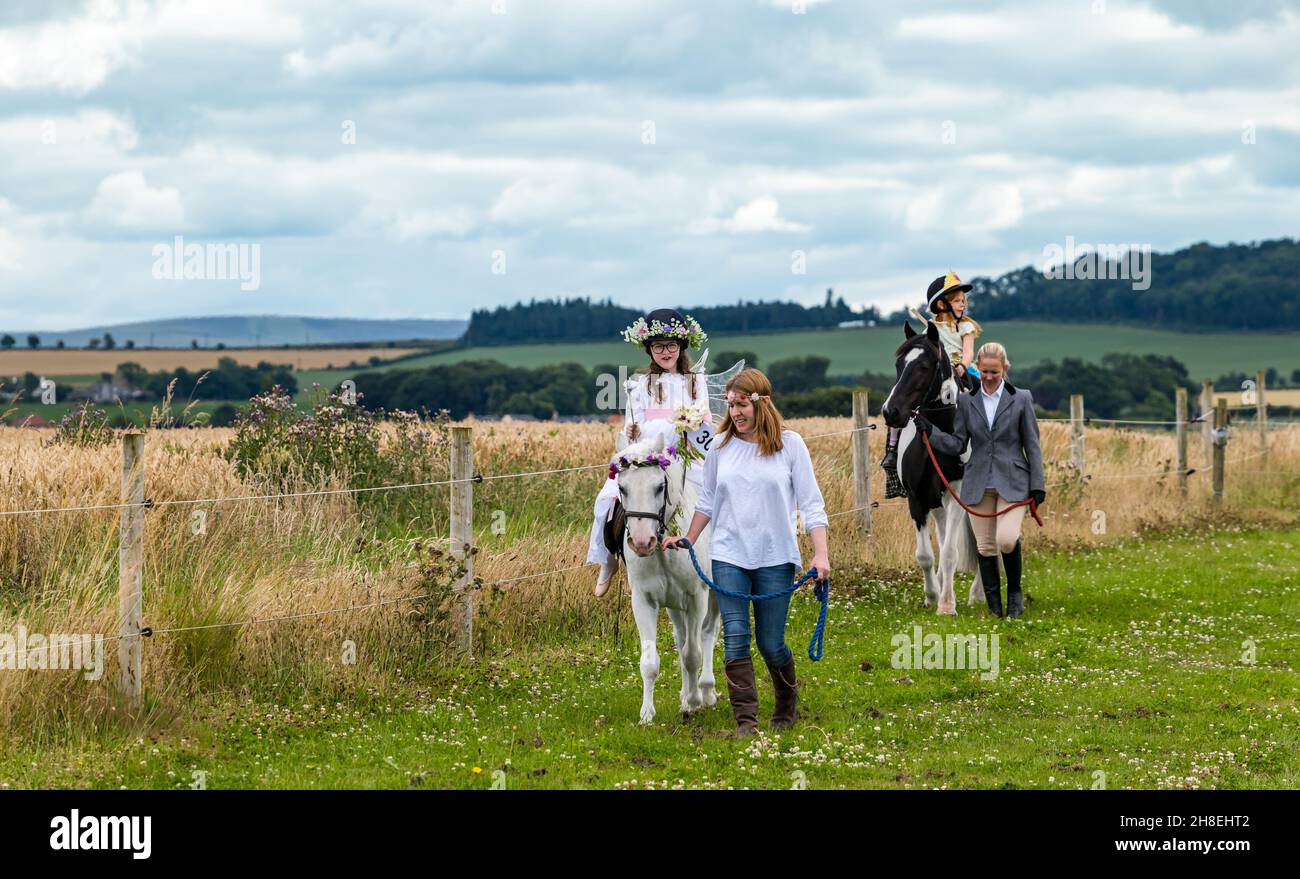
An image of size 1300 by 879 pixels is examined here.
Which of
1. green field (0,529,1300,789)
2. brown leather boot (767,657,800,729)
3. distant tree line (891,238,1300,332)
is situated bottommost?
green field (0,529,1300,789)

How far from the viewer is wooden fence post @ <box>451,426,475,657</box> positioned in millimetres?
11227

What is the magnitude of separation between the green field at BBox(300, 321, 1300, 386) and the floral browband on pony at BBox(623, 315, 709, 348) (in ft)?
222

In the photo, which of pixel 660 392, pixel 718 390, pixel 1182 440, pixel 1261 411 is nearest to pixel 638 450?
pixel 660 392

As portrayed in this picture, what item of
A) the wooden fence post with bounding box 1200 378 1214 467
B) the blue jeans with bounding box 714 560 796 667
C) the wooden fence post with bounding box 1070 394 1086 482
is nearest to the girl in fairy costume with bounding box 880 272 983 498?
the blue jeans with bounding box 714 560 796 667

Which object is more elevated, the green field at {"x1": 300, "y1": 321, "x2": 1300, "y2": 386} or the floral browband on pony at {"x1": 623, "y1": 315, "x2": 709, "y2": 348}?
the green field at {"x1": 300, "y1": 321, "x2": 1300, "y2": 386}

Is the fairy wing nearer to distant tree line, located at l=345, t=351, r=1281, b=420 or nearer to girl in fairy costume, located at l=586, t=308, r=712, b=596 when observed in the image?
girl in fairy costume, located at l=586, t=308, r=712, b=596

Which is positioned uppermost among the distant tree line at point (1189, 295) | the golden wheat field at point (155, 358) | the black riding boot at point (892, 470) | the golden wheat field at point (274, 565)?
the distant tree line at point (1189, 295)

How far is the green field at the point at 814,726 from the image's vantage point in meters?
8.09

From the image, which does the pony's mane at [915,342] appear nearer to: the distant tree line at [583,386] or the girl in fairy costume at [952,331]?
the girl in fairy costume at [952,331]

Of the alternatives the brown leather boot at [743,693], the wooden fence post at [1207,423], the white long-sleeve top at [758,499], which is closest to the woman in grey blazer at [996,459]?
the white long-sleeve top at [758,499]

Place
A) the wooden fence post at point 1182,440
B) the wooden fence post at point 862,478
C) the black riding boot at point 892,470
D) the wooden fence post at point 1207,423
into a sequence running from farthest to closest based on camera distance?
the wooden fence post at point 1207,423, the wooden fence post at point 1182,440, the wooden fence post at point 862,478, the black riding boot at point 892,470

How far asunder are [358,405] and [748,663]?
7.83 metres

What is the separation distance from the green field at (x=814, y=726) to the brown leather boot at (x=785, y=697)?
0.44 ft

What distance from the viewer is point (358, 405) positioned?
51.8 feet
